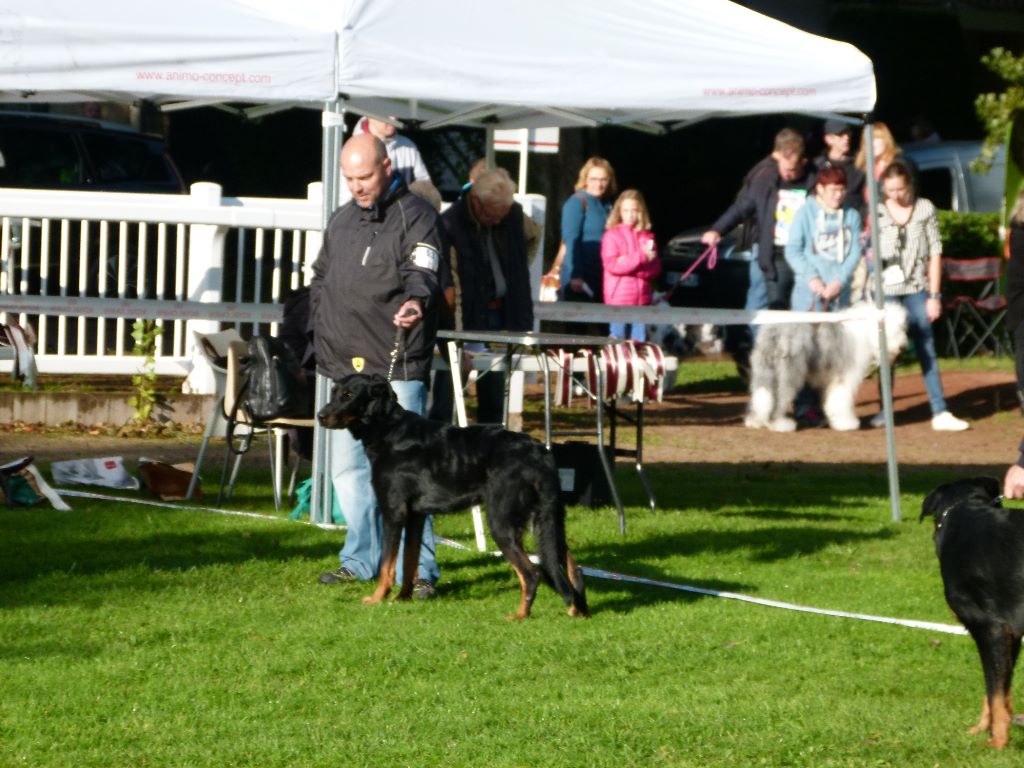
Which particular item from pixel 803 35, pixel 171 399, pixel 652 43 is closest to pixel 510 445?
pixel 652 43

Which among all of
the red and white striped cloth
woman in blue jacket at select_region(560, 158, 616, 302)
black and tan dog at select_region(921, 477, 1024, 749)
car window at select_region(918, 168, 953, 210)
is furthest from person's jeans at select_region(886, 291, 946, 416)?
black and tan dog at select_region(921, 477, 1024, 749)

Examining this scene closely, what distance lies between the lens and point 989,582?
557 centimetres

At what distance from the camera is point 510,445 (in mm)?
7641

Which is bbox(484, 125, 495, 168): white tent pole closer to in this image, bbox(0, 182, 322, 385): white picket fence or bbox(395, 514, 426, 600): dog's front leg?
bbox(0, 182, 322, 385): white picket fence

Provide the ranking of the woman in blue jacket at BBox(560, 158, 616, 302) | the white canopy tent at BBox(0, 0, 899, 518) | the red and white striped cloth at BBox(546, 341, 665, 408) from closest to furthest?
the white canopy tent at BBox(0, 0, 899, 518) < the red and white striped cloth at BBox(546, 341, 665, 408) < the woman in blue jacket at BBox(560, 158, 616, 302)

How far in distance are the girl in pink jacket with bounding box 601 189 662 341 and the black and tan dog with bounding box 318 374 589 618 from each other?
6.62 meters

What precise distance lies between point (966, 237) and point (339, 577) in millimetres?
11274

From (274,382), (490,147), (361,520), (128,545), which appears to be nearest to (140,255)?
(490,147)

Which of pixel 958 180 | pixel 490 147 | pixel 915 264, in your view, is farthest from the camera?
pixel 958 180

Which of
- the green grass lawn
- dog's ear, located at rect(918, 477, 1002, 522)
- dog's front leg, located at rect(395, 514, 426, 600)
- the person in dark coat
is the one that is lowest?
the green grass lawn

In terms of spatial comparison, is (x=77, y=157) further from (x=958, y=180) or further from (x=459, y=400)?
(x=958, y=180)

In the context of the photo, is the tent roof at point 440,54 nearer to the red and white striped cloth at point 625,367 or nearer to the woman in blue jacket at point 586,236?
the red and white striped cloth at point 625,367

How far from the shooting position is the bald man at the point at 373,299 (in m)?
7.75

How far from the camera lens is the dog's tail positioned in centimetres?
748
